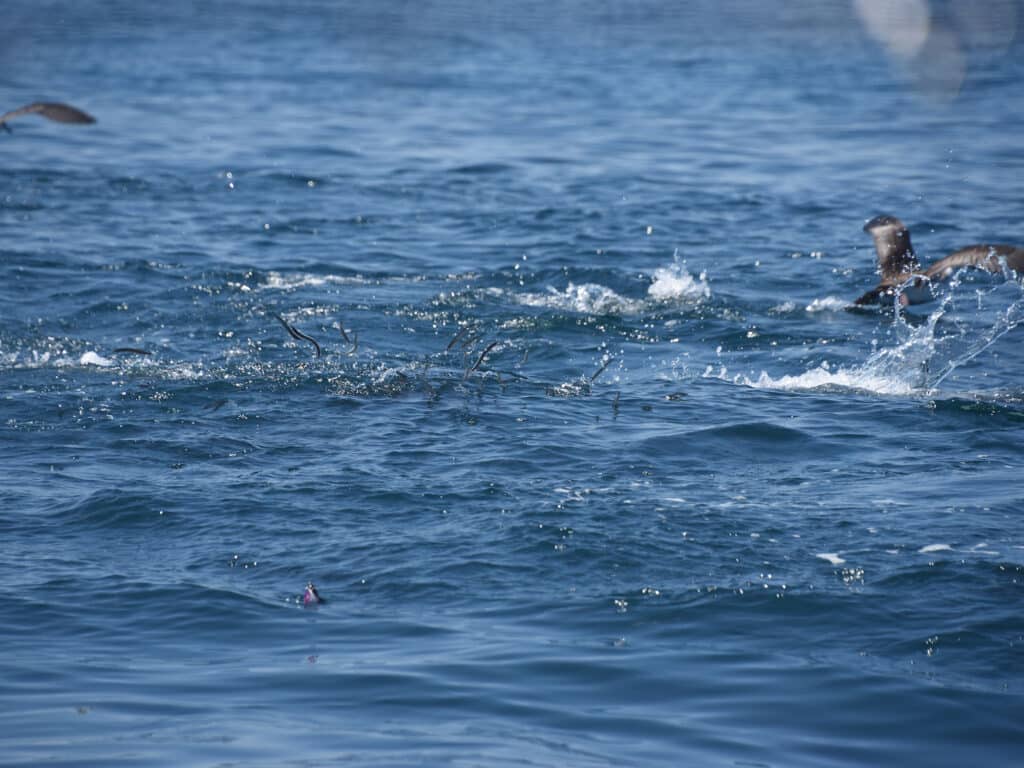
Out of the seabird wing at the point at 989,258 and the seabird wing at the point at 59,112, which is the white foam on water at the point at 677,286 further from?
the seabird wing at the point at 59,112

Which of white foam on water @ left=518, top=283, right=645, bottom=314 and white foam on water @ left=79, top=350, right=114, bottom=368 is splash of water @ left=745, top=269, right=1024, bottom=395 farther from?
white foam on water @ left=79, top=350, right=114, bottom=368

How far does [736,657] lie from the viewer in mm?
6332

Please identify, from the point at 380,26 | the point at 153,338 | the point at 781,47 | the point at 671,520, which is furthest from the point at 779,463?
the point at 380,26

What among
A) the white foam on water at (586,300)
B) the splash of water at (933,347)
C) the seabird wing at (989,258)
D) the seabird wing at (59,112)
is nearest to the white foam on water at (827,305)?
the splash of water at (933,347)

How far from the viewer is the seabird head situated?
40.2 ft

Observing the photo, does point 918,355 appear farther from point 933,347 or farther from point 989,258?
point 989,258

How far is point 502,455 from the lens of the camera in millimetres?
8891

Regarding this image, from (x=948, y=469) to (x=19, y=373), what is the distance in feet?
21.9

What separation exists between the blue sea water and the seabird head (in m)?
0.47

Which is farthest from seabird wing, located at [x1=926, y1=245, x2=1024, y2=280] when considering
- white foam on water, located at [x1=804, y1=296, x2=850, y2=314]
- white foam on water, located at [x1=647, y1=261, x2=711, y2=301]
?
white foam on water, located at [x1=647, y1=261, x2=711, y2=301]

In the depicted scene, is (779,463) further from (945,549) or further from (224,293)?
(224,293)

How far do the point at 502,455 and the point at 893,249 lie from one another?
5.04 metres

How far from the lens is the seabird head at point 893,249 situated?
40.2 feet

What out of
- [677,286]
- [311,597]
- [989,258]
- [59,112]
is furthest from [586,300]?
[311,597]
